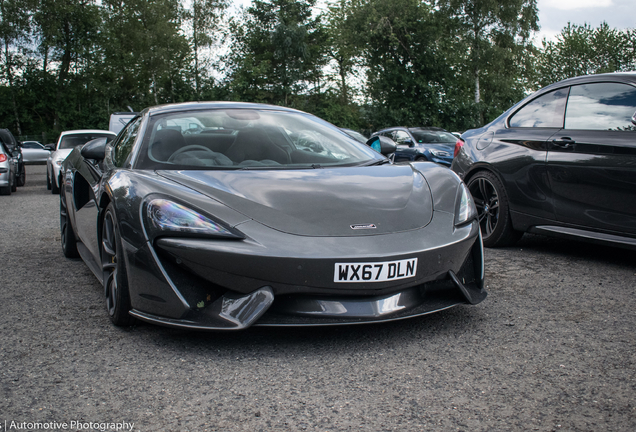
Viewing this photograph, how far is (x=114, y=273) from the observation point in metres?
3.05

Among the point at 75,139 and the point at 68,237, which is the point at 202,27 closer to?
the point at 75,139

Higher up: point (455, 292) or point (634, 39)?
point (634, 39)

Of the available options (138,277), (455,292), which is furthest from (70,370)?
(455,292)

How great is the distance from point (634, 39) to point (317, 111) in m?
24.0

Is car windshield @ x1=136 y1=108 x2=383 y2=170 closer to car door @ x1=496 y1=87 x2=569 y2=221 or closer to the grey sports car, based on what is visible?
the grey sports car

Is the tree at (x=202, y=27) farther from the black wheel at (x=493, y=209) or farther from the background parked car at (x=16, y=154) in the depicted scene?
the black wheel at (x=493, y=209)

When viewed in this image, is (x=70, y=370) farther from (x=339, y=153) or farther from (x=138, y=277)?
(x=339, y=153)

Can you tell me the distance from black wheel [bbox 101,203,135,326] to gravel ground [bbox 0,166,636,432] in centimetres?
9

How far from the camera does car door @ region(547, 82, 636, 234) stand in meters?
4.16

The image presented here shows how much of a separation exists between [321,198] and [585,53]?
5135cm

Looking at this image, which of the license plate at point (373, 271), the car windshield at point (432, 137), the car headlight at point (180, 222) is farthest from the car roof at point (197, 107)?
the car windshield at point (432, 137)

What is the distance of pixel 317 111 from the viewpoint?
4262 cm

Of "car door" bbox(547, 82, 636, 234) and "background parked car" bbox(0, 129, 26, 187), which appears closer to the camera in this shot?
"car door" bbox(547, 82, 636, 234)

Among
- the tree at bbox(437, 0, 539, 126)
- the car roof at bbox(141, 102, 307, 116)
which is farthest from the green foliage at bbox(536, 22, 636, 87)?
the car roof at bbox(141, 102, 307, 116)
